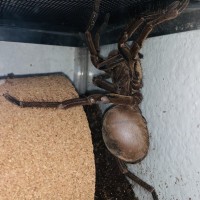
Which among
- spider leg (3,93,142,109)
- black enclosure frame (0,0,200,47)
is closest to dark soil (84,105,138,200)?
spider leg (3,93,142,109)

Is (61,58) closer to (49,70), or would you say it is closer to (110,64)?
(49,70)

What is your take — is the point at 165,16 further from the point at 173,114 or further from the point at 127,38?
the point at 173,114

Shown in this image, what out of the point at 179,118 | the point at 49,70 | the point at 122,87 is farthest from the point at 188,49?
the point at 49,70

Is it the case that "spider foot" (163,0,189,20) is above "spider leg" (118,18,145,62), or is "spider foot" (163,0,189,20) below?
above

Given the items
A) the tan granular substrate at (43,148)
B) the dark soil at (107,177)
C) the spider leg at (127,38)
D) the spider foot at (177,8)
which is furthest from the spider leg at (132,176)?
the spider foot at (177,8)

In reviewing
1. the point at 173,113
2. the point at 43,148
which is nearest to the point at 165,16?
the point at 173,113

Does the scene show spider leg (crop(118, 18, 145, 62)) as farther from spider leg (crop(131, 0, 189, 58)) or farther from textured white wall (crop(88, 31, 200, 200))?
textured white wall (crop(88, 31, 200, 200))
